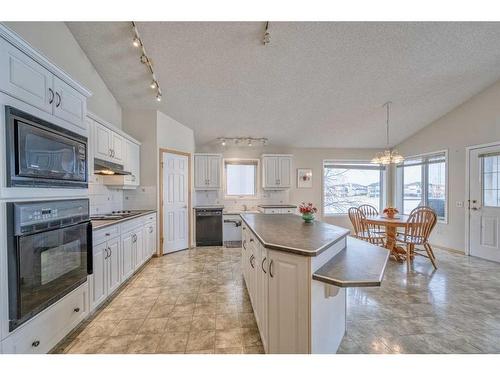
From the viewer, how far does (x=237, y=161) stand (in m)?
6.19

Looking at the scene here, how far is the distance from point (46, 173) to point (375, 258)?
2519 millimetres

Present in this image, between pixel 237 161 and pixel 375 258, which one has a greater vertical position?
pixel 237 161

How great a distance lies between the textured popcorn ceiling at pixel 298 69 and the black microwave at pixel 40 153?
1792 mm

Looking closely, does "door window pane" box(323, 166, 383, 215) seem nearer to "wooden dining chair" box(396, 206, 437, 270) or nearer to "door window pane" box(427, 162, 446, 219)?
"door window pane" box(427, 162, 446, 219)

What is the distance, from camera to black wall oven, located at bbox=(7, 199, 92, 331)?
141 cm

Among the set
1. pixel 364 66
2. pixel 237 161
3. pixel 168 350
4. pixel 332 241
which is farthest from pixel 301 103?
pixel 168 350

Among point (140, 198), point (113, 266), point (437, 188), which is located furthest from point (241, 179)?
point (437, 188)

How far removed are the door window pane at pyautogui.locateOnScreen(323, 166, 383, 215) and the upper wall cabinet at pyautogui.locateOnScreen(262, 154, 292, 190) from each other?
127 cm

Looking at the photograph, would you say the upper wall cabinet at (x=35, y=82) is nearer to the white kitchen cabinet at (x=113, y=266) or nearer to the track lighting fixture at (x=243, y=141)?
the white kitchen cabinet at (x=113, y=266)

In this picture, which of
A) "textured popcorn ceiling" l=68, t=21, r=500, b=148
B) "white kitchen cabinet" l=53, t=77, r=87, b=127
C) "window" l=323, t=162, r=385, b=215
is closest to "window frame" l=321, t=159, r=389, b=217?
"window" l=323, t=162, r=385, b=215

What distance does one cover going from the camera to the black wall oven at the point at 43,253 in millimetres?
1405

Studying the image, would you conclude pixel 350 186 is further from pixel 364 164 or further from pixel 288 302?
pixel 288 302
